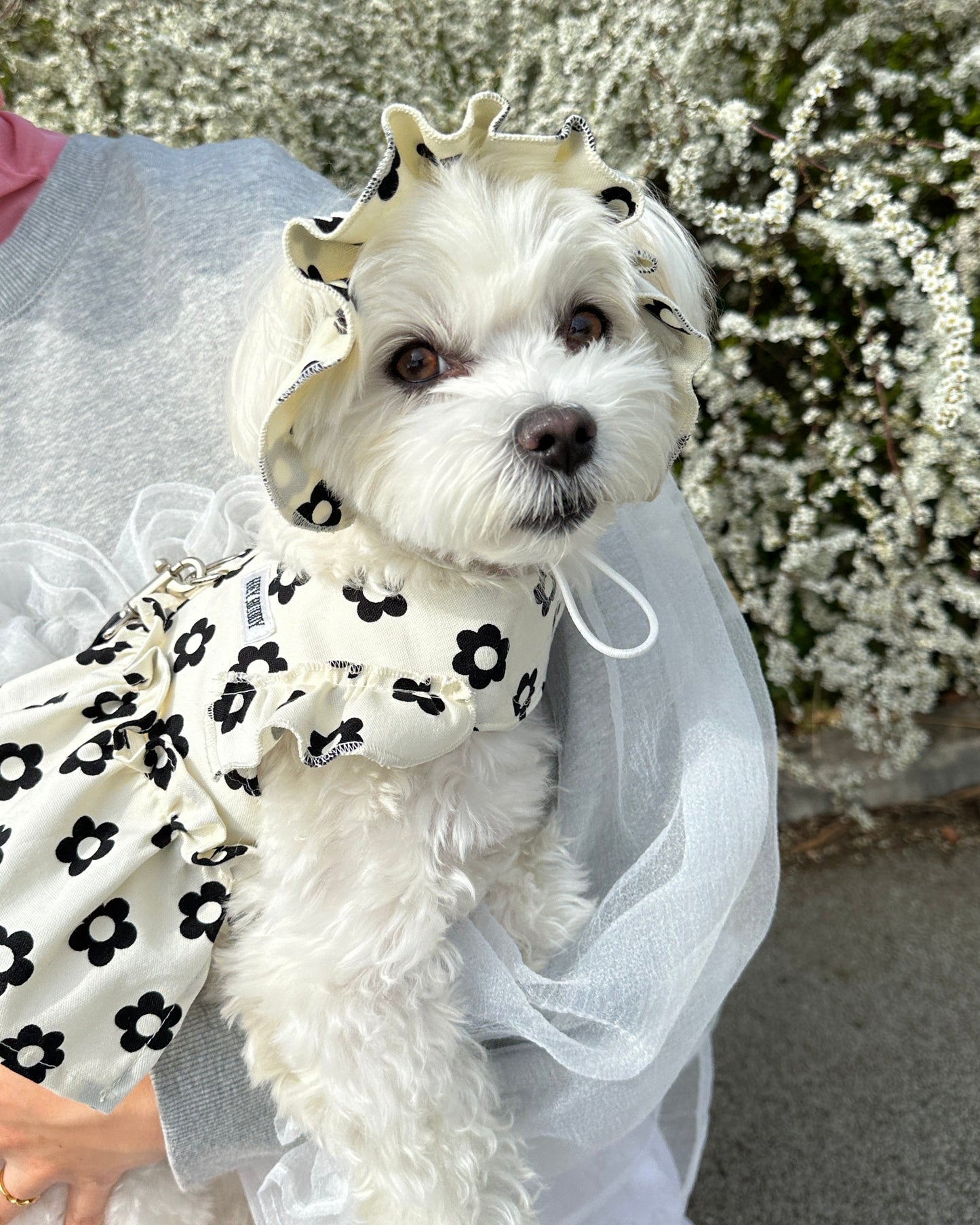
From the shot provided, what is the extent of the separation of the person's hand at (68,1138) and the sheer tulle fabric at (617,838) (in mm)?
150

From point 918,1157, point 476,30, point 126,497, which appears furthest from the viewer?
point 476,30

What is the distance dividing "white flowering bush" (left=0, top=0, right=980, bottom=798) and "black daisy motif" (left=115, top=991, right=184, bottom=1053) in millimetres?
1367

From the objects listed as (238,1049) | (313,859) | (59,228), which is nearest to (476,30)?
(59,228)

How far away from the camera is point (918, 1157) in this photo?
1.53 metres

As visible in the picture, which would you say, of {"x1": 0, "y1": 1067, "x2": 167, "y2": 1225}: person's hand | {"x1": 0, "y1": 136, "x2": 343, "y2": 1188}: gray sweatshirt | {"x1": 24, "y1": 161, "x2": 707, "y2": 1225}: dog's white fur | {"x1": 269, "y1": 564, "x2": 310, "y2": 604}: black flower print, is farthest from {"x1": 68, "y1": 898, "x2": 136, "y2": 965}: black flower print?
{"x1": 0, "y1": 136, "x2": 343, "y2": 1188}: gray sweatshirt

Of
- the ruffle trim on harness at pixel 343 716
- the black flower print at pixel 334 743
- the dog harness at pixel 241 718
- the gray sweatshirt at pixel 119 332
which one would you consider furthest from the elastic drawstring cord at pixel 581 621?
the gray sweatshirt at pixel 119 332

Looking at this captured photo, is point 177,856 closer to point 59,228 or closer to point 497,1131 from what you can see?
point 497,1131

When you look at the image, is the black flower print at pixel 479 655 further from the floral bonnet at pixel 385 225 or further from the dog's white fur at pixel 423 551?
the floral bonnet at pixel 385 225

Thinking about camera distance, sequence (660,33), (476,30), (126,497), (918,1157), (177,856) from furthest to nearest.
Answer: (476,30), (660,33), (918,1157), (126,497), (177,856)

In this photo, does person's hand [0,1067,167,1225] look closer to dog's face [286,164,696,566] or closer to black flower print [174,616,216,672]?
black flower print [174,616,216,672]

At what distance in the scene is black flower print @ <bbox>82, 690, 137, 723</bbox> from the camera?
0.95m

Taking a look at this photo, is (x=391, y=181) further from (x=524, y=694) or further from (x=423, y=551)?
(x=524, y=694)

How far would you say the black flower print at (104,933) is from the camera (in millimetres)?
839

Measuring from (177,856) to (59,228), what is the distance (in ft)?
2.95
